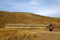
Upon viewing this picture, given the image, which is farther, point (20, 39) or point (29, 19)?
point (29, 19)

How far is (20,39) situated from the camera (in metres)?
19.8

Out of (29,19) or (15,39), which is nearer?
(15,39)

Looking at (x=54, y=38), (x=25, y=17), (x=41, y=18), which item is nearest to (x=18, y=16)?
(x=25, y=17)

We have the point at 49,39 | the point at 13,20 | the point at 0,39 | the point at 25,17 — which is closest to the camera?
the point at 0,39

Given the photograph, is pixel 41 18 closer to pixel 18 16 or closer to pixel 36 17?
pixel 36 17

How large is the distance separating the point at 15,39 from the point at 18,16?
62.5 meters

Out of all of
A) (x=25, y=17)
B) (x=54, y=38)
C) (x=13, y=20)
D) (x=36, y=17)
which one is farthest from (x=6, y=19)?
(x=54, y=38)

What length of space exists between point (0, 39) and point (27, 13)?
6743 centimetres

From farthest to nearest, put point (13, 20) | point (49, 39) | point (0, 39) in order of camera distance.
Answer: point (13, 20), point (49, 39), point (0, 39)

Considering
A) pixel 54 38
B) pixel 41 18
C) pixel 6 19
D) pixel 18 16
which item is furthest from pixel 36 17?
pixel 54 38

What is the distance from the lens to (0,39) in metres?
19.2

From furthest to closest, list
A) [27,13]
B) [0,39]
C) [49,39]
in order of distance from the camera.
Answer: [27,13] < [49,39] < [0,39]

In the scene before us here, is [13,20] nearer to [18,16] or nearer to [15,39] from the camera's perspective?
[18,16]

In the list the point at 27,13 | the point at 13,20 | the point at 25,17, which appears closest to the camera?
the point at 13,20
